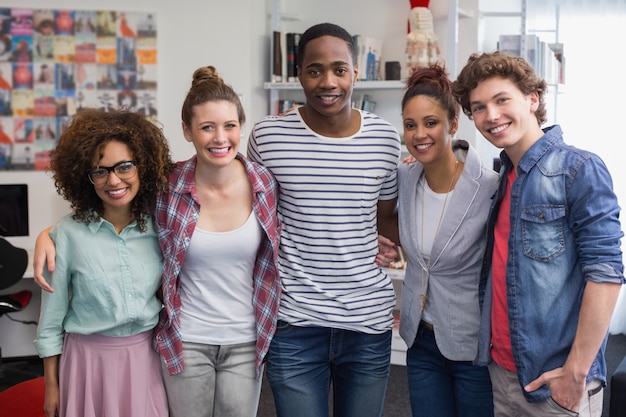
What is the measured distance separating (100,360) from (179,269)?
342 mm

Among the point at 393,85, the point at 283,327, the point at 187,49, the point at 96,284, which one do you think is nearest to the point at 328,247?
the point at 283,327

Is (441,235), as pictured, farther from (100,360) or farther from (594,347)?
(100,360)

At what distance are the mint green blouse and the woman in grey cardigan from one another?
75 centimetres

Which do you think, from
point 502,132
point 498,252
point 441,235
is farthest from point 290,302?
point 502,132

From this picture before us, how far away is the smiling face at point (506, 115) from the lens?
1.73m

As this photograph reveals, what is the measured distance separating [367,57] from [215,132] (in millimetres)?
2669

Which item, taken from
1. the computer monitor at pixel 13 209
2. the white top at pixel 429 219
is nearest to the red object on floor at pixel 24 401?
the white top at pixel 429 219

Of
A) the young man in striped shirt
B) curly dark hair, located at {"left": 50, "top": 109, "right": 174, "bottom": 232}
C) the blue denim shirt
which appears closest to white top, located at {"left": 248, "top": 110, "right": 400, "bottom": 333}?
the young man in striped shirt

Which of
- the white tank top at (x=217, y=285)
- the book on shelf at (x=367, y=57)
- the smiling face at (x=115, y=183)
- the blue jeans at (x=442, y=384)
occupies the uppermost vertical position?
the book on shelf at (x=367, y=57)

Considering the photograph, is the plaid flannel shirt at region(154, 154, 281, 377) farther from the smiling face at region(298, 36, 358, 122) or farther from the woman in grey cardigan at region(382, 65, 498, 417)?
the woman in grey cardigan at region(382, 65, 498, 417)

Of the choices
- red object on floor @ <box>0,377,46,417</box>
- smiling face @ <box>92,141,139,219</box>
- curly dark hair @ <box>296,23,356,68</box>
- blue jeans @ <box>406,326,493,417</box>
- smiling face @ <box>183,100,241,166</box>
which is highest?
curly dark hair @ <box>296,23,356,68</box>

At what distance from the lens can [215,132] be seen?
6.38ft

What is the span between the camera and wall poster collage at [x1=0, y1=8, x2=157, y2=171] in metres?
4.34

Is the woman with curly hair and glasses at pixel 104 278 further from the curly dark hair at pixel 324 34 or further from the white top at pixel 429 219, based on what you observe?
the white top at pixel 429 219
